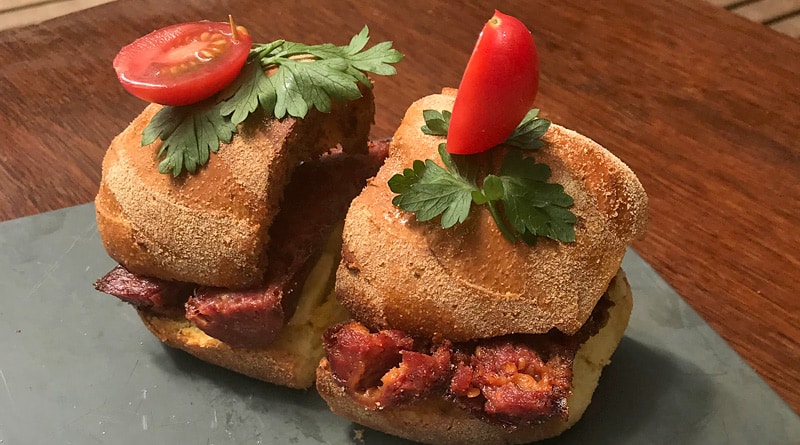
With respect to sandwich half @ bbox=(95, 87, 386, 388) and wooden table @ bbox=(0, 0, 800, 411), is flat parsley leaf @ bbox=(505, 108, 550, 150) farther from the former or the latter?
wooden table @ bbox=(0, 0, 800, 411)

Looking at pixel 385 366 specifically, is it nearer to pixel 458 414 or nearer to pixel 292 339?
pixel 458 414

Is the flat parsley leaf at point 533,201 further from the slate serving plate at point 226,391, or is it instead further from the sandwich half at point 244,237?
the slate serving plate at point 226,391

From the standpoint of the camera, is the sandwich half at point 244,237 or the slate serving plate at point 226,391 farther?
the slate serving plate at point 226,391

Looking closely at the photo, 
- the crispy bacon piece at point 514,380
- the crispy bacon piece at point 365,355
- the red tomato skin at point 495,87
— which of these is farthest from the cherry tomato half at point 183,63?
the crispy bacon piece at point 514,380

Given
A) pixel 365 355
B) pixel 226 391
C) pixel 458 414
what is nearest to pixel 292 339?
pixel 226 391

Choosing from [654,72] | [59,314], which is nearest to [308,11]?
[654,72]
